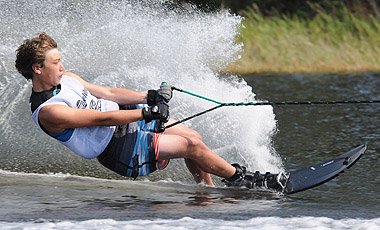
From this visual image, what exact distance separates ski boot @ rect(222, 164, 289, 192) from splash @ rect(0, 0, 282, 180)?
615mm

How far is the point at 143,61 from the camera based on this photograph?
630 cm

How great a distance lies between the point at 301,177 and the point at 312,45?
10668 mm

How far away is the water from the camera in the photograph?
13.3ft

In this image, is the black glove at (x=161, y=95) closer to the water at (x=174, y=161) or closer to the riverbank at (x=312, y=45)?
the water at (x=174, y=161)

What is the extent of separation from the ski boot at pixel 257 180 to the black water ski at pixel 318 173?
42 millimetres

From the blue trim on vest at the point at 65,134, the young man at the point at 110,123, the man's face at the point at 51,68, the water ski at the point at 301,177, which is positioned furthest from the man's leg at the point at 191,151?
the man's face at the point at 51,68

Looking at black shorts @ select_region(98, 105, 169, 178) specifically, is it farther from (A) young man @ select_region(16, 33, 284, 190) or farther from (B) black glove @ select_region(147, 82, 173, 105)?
(B) black glove @ select_region(147, 82, 173, 105)

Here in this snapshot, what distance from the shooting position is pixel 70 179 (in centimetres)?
516

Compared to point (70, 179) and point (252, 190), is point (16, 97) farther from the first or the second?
point (252, 190)

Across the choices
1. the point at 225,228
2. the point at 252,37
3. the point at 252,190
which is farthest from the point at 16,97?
the point at 252,37

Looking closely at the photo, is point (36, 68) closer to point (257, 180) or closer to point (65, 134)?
point (65, 134)

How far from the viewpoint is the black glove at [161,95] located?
429 cm

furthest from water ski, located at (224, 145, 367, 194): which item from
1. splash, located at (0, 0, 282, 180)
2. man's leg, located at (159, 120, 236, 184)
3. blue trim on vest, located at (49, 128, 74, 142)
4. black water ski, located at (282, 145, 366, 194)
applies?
blue trim on vest, located at (49, 128, 74, 142)

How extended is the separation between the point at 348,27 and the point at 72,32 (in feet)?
34.9
